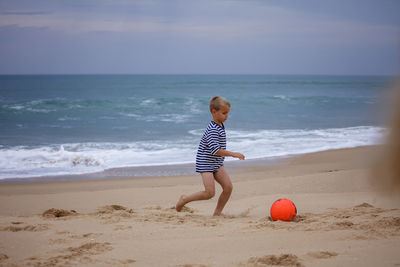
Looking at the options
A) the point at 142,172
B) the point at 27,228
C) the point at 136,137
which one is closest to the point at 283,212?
the point at 27,228

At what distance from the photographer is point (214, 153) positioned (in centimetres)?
477

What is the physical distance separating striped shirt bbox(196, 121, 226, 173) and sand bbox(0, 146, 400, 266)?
63cm

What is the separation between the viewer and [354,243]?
340 centimetres

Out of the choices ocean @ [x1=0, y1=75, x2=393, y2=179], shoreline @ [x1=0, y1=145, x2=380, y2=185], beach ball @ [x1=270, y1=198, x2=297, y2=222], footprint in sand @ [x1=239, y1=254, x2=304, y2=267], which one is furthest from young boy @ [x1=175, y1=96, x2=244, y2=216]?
shoreline @ [x1=0, y1=145, x2=380, y2=185]

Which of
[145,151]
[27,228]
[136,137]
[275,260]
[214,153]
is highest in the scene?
[136,137]

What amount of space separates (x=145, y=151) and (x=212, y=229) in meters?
8.21

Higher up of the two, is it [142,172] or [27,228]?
[142,172]

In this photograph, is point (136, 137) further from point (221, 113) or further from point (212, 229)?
point (212, 229)

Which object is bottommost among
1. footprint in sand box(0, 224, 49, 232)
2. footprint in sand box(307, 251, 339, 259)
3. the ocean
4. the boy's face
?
footprint in sand box(307, 251, 339, 259)

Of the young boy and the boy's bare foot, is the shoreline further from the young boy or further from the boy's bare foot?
the young boy

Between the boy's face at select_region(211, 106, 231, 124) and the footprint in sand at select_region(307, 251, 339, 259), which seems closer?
the footprint in sand at select_region(307, 251, 339, 259)

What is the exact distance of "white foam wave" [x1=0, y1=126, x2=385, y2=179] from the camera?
10016 mm

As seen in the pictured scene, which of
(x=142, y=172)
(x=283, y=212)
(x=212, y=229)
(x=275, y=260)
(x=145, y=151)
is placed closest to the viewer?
(x=275, y=260)

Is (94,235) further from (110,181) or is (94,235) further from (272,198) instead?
(110,181)
